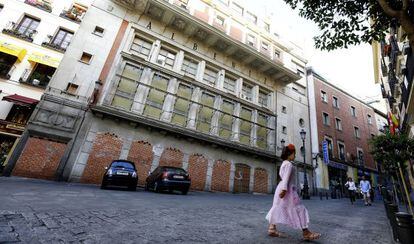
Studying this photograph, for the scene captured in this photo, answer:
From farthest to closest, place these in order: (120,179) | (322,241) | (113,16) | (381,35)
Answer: (113,16), (120,179), (381,35), (322,241)

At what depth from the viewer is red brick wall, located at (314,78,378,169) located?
84.8 feet

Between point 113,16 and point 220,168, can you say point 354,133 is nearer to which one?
point 220,168

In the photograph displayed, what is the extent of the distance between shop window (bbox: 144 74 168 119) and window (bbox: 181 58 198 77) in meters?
2.63

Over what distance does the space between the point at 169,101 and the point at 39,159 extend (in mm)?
8612

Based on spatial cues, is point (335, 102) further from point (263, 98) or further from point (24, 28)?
point (24, 28)

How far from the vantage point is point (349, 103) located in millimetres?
30281

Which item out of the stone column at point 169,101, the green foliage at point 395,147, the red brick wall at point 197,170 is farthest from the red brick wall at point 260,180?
the green foliage at point 395,147

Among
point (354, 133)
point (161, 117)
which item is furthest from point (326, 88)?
point (161, 117)

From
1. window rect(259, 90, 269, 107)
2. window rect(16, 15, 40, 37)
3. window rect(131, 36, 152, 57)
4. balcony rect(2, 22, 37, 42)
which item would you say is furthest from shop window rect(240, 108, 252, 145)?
window rect(16, 15, 40, 37)

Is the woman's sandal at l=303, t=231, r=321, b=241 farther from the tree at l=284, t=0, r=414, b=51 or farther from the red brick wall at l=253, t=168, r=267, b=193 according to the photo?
the red brick wall at l=253, t=168, r=267, b=193

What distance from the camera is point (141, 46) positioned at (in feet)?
57.2

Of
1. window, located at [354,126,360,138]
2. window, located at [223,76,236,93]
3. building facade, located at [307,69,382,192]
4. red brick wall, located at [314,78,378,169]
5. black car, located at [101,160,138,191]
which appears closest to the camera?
black car, located at [101,160,138,191]

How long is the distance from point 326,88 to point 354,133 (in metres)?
7.10

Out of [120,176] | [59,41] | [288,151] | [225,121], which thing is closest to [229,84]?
[225,121]
